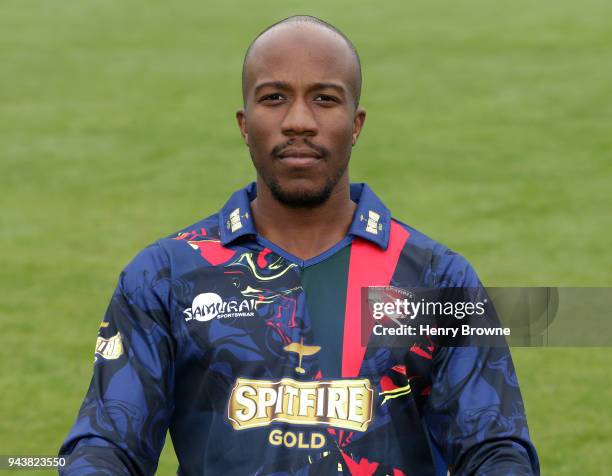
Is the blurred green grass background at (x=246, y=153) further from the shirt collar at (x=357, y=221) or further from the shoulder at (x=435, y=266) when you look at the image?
the shoulder at (x=435, y=266)

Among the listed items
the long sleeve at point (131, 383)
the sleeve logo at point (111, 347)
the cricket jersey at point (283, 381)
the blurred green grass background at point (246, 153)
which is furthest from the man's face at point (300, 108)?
the blurred green grass background at point (246, 153)

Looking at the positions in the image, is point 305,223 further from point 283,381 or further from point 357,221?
point 283,381

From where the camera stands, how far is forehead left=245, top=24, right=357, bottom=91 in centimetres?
356

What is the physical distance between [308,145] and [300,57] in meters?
0.24

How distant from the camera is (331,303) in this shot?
3613mm

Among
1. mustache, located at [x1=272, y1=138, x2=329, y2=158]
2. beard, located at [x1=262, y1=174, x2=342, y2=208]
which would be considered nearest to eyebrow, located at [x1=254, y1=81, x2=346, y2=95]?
mustache, located at [x1=272, y1=138, x2=329, y2=158]

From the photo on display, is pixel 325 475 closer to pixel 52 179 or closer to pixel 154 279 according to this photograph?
pixel 154 279

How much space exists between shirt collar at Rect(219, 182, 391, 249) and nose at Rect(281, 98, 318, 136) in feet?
1.03

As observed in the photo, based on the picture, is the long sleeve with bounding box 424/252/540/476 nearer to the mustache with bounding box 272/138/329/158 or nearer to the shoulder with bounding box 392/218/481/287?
the shoulder with bounding box 392/218/481/287

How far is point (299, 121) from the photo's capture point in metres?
3.52

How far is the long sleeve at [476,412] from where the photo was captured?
3.41m

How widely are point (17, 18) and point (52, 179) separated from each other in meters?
6.02

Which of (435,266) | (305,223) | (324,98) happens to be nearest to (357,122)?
(324,98)

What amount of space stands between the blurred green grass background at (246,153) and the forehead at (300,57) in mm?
3545
